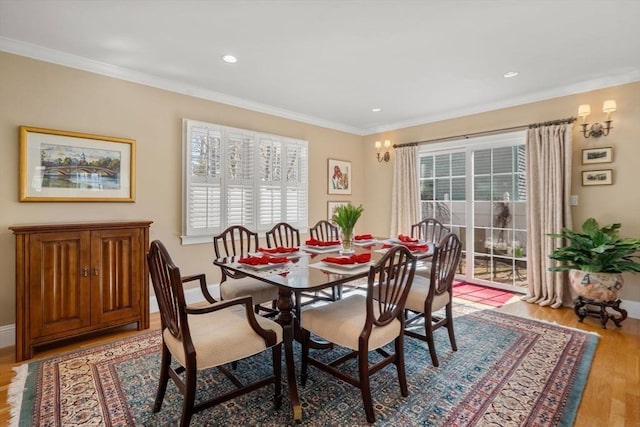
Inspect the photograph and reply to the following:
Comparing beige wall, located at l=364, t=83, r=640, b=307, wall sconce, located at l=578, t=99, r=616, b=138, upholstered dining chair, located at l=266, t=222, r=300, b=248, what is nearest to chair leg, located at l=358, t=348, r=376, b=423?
upholstered dining chair, located at l=266, t=222, r=300, b=248

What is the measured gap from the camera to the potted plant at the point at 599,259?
10.2 ft

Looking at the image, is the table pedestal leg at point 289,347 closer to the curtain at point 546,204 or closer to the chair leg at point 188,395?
the chair leg at point 188,395

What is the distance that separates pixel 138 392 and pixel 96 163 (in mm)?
2165

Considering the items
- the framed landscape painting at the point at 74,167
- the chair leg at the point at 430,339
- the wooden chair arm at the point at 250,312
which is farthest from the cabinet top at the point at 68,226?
the chair leg at the point at 430,339

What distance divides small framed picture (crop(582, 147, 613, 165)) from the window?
3.45 m

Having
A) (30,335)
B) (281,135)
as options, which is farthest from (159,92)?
(30,335)

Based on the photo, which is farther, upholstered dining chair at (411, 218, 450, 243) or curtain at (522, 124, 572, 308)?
upholstered dining chair at (411, 218, 450, 243)

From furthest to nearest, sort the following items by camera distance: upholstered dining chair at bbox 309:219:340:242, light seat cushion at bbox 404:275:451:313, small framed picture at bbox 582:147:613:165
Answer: upholstered dining chair at bbox 309:219:340:242 < small framed picture at bbox 582:147:613:165 < light seat cushion at bbox 404:275:451:313

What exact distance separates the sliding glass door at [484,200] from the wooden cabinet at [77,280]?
406cm

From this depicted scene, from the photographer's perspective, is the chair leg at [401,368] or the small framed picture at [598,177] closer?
the chair leg at [401,368]

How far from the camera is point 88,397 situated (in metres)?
2.02

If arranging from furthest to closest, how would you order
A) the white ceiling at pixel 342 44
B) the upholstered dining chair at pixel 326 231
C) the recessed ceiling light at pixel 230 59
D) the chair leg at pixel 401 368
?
1. the upholstered dining chair at pixel 326 231
2. the recessed ceiling light at pixel 230 59
3. the white ceiling at pixel 342 44
4. the chair leg at pixel 401 368

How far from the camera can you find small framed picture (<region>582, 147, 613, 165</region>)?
11.5 feet

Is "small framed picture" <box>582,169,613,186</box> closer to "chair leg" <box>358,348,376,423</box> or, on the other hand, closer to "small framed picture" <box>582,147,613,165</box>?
"small framed picture" <box>582,147,613,165</box>
